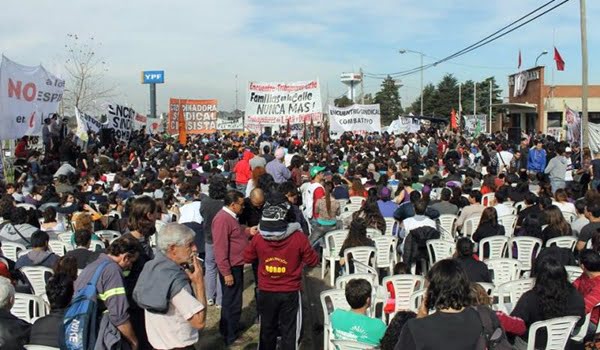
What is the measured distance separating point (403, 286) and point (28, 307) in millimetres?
3633

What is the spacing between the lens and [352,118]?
2606cm

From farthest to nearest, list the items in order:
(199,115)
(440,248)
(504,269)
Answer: (199,115) → (440,248) → (504,269)

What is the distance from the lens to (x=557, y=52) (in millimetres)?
27156

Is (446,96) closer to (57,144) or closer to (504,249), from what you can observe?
(57,144)

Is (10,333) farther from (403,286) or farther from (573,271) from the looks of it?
(573,271)

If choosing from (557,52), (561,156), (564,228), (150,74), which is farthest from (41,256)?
(150,74)

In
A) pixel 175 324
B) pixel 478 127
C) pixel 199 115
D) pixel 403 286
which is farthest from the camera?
pixel 478 127

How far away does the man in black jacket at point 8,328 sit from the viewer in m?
3.55

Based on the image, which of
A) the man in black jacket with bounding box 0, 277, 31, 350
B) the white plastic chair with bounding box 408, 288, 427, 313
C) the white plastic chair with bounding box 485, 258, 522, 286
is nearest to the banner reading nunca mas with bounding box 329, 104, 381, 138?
the white plastic chair with bounding box 485, 258, 522, 286

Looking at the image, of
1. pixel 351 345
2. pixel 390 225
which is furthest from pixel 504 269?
pixel 351 345

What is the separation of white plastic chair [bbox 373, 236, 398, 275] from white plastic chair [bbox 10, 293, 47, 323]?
4399 millimetres

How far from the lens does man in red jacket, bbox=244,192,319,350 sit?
203 inches

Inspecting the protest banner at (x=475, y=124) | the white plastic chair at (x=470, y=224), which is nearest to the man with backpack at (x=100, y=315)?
the white plastic chair at (x=470, y=224)

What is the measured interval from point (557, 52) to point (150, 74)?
146ft
